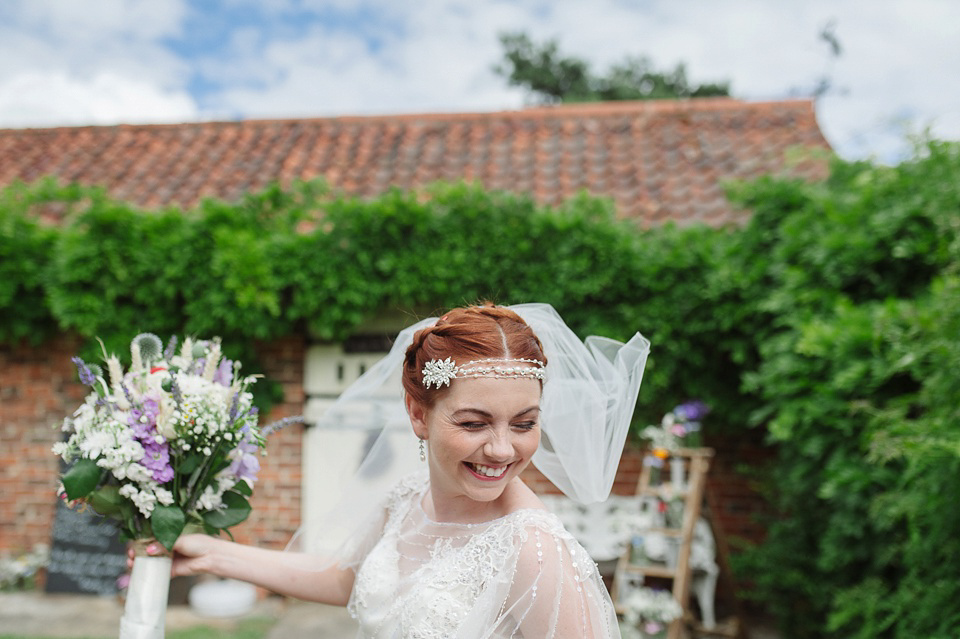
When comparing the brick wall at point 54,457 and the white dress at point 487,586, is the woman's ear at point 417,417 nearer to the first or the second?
the white dress at point 487,586

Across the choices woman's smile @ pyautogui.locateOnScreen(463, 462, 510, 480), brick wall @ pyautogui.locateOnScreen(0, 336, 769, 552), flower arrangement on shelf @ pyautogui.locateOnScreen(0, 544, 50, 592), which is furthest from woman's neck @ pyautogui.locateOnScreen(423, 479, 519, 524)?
flower arrangement on shelf @ pyautogui.locateOnScreen(0, 544, 50, 592)

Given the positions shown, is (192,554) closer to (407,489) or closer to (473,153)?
(407,489)

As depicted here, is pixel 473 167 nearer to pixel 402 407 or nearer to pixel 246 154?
pixel 246 154

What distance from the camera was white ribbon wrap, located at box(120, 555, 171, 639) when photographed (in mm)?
2045

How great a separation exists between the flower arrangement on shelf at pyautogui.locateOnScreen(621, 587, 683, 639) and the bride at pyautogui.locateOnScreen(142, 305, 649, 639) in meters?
2.67

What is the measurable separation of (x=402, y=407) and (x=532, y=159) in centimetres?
538

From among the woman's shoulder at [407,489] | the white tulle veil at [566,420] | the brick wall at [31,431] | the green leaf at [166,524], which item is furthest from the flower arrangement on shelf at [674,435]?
the brick wall at [31,431]

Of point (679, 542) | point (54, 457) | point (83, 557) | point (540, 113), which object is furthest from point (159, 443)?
point (540, 113)

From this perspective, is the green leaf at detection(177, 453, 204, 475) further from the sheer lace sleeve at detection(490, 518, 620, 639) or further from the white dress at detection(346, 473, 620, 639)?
the sheer lace sleeve at detection(490, 518, 620, 639)

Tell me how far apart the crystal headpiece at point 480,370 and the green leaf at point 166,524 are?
87 cm

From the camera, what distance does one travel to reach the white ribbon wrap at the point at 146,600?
204 cm

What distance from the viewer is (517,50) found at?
1988cm

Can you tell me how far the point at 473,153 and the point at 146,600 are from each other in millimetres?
6236

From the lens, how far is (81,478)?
2.02 m
